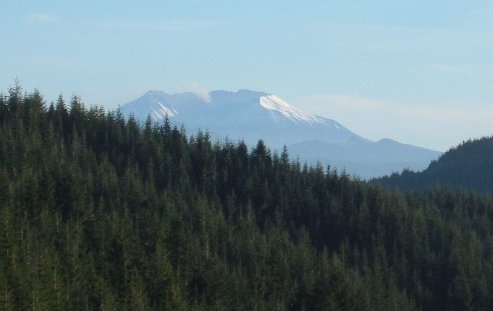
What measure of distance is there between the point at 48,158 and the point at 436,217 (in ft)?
210

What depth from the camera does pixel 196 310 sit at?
102250mm

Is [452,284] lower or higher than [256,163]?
lower

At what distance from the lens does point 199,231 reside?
14600 cm

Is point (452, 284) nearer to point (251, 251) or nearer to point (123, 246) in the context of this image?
point (251, 251)

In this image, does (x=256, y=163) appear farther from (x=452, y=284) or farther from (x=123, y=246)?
(x=123, y=246)

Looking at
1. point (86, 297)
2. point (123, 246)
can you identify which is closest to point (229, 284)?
point (123, 246)

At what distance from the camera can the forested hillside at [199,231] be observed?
355 ft

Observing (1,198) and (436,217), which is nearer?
(1,198)

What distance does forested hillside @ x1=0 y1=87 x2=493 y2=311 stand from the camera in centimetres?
10825

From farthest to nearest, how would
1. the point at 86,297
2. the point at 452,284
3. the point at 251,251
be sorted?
the point at 452,284 < the point at 251,251 < the point at 86,297

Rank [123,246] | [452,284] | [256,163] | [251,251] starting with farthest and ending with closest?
1. [256,163]
2. [452,284]
3. [251,251]
4. [123,246]

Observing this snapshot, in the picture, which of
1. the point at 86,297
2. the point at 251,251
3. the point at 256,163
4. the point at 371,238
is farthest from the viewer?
the point at 256,163

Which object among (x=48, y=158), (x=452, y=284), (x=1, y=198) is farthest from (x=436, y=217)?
(x=1, y=198)

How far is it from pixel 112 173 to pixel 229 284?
3924 centimetres
